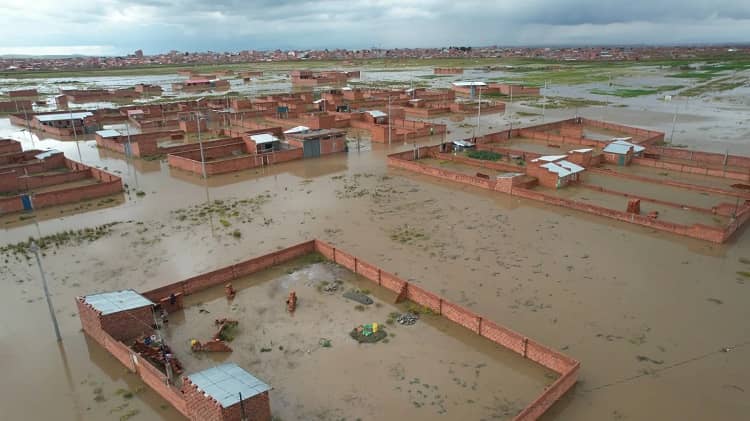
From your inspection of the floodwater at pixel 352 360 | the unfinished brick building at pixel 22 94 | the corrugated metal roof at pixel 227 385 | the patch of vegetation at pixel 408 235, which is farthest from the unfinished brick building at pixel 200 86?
the corrugated metal roof at pixel 227 385

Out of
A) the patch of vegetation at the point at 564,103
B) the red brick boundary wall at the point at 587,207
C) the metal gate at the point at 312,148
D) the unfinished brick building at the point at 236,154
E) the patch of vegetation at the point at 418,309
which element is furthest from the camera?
the patch of vegetation at the point at 564,103

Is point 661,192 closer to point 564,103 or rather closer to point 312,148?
point 312,148

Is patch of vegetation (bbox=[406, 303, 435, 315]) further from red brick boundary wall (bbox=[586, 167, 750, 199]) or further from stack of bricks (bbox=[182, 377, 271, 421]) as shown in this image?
red brick boundary wall (bbox=[586, 167, 750, 199])

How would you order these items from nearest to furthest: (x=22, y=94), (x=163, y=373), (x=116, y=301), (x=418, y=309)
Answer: (x=163, y=373) → (x=116, y=301) → (x=418, y=309) → (x=22, y=94)

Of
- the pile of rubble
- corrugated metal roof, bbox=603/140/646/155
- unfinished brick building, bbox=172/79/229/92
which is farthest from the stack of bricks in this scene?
unfinished brick building, bbox=172/79/229/92

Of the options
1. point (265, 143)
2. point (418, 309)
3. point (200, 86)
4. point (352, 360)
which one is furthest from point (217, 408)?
point (200, 86)

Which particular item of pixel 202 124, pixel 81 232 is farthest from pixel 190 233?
pixel 202 124

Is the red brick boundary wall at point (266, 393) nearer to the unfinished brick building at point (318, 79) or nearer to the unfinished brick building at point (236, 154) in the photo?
the unfinished brick building at point (236, 154)

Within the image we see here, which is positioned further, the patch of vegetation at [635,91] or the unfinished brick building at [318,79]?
the unfinished brick building at [318,79]
